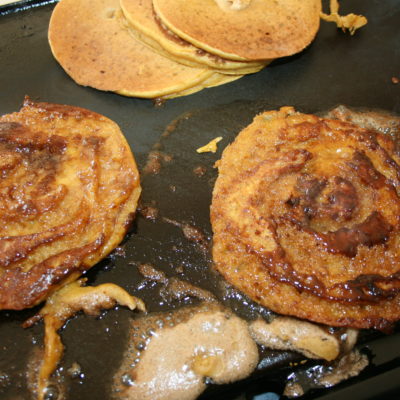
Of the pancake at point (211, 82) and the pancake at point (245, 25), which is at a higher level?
the pancake at point (245, 25)

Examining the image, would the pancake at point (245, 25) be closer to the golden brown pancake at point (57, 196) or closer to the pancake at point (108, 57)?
the pancake at point (108, 57)

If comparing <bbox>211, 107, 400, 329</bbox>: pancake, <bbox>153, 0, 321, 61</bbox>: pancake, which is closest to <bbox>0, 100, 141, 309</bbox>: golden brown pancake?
<bbox>211, 107, 400, 329</bbox>: pancake

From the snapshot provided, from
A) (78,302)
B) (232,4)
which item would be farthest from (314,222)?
(232,4)

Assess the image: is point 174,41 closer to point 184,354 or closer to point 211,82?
point 211,82

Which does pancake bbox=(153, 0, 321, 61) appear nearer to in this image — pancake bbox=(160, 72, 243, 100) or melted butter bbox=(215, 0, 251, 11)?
melted butter bbox=(215, 0, 251, 11)

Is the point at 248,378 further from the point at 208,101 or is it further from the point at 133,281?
the point at 208,101

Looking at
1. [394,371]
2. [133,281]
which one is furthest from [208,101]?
[394,371]

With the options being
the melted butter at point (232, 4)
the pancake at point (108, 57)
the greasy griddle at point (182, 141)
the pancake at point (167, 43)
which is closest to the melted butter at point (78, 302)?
the greasy griddle at point (182, 141)
